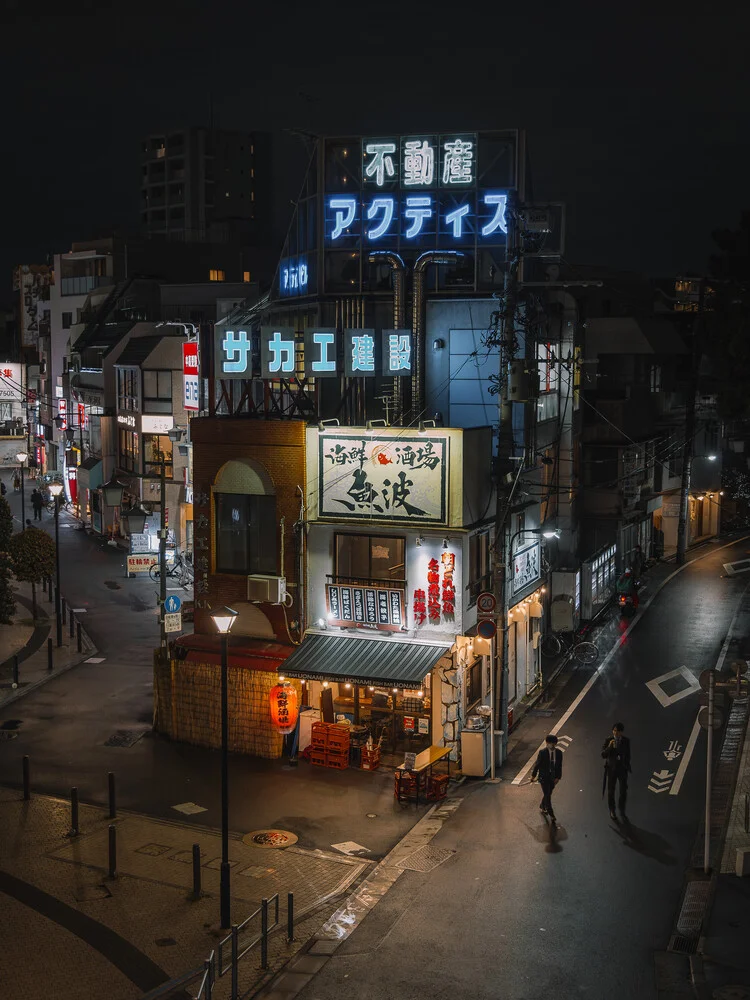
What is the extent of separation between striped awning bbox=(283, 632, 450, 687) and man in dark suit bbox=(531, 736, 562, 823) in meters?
3.20

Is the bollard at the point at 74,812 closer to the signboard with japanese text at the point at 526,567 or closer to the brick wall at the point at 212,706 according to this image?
the brick wall at the point at 212,706

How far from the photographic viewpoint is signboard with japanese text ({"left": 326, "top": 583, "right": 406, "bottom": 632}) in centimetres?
2373

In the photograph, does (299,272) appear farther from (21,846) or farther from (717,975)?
(717,975)

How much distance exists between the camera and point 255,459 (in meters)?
25.2

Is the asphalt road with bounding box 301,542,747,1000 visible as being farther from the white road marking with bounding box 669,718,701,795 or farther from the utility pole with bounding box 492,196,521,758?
the utility pole with bounding box 492,196,521,758

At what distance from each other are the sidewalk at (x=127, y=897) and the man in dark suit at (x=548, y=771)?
4.09 metres

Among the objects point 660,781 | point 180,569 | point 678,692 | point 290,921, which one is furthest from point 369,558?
A: point 180,569

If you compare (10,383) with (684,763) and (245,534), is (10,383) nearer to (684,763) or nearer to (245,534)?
(245,534)

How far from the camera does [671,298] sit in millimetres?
54562

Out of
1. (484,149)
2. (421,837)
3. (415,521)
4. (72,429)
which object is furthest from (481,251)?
(72,429)

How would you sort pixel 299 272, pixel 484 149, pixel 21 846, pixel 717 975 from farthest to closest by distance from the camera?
pixel 299 272, pixel 484 149, pixel 21 846, pixel 717 975

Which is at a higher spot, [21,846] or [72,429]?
[72,429]

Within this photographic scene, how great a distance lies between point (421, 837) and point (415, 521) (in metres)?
7.15

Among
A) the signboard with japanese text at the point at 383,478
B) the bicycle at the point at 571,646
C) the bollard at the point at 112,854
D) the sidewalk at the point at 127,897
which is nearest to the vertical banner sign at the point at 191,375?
the bicycle at the point at 571,646
